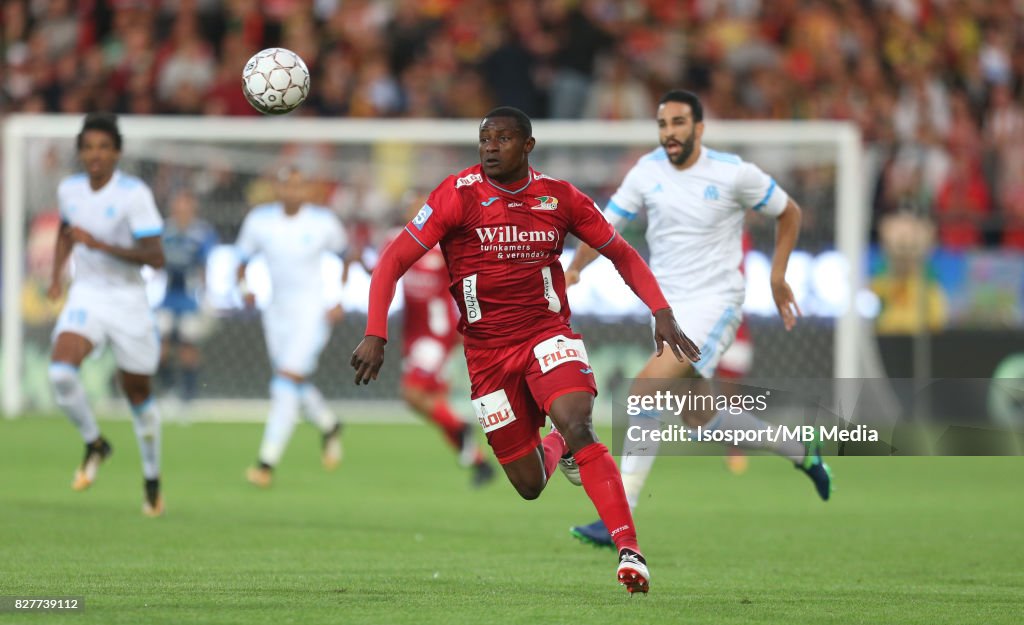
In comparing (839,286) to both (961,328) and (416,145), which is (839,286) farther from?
(416,145)

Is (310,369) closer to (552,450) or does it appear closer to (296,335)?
(296,335)

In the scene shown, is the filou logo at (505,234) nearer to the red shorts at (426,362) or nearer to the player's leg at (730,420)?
the player's leg at (730,420)

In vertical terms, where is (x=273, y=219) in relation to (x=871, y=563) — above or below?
above

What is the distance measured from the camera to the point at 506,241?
7.65m

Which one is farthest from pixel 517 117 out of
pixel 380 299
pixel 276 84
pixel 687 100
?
pixel 687 100

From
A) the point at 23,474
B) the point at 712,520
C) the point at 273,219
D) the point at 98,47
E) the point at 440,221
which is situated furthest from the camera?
the point at 98,47

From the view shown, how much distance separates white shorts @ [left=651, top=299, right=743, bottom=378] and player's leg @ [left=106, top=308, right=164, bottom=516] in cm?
370

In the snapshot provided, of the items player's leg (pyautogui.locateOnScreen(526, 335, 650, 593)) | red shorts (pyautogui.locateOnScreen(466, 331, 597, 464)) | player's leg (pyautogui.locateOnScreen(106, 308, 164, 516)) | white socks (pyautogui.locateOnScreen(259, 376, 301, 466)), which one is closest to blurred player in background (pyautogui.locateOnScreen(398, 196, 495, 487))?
white socks (pyautogui.locateOnScreen(259, 376, 301, 466))

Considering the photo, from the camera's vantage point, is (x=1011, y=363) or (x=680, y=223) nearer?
(x=680, y=223)

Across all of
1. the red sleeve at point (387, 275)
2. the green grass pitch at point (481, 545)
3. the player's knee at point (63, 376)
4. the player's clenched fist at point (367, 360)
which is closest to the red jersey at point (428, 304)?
the green grass pitch at point (481, 545)

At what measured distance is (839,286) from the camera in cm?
1873

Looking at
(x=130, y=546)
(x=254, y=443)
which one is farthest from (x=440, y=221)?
(x=254, y=443)

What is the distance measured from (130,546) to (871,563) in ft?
14.3

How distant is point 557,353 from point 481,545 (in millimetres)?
2464
